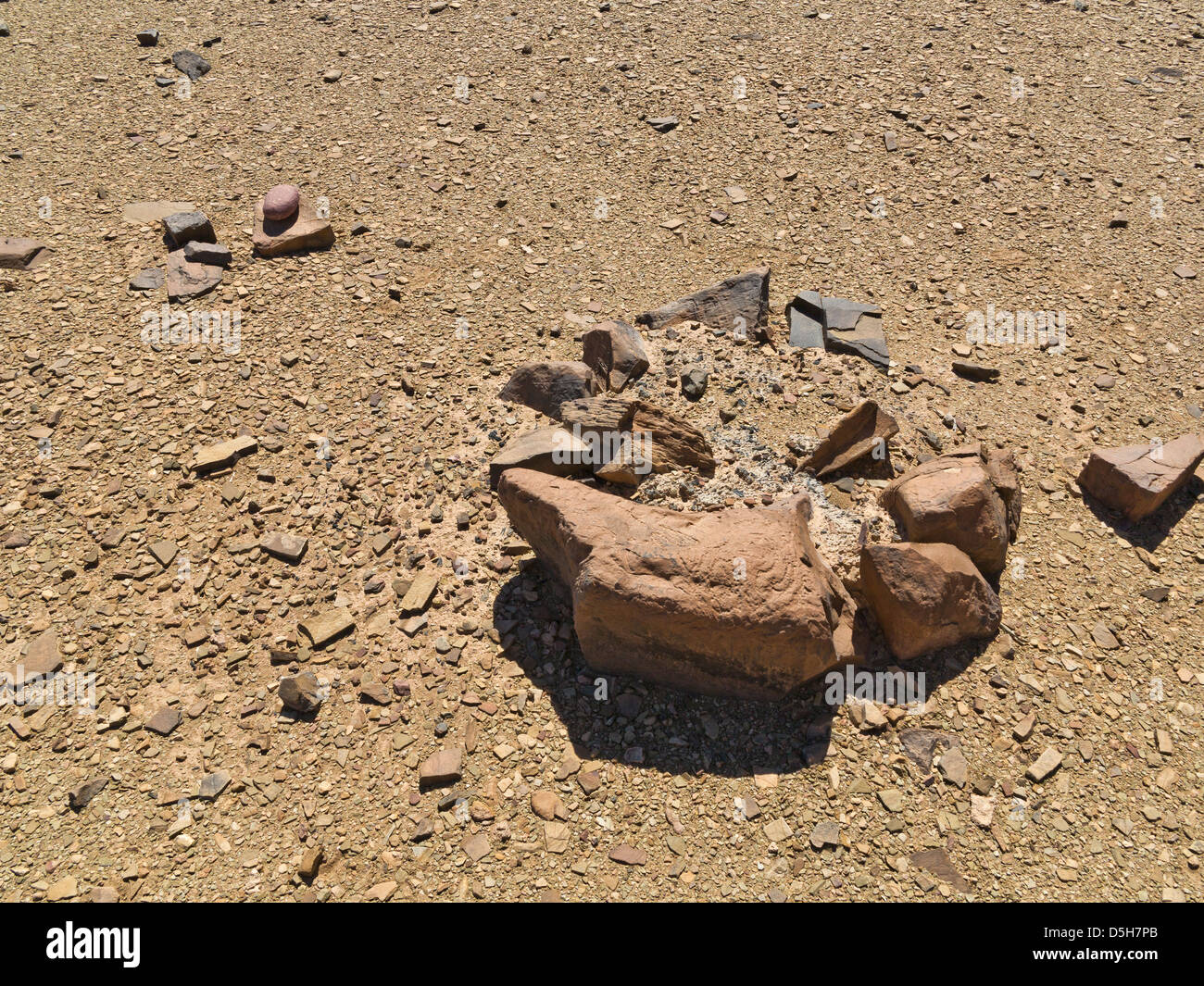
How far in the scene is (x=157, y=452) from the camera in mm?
5691

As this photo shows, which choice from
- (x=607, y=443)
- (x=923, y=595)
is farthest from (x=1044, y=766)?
(x=607, y=443)

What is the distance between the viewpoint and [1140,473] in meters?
5.28

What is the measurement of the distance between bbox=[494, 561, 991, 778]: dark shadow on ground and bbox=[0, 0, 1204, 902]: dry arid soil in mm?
22

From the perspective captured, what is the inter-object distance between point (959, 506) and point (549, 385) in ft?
9.09

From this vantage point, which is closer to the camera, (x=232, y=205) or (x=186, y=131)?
(x=232, y=205)

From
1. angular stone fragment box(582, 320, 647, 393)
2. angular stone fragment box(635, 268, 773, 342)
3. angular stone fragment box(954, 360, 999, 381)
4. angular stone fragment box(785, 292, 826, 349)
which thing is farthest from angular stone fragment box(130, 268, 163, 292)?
angular stone fragment box(954, 360, 999, 381)

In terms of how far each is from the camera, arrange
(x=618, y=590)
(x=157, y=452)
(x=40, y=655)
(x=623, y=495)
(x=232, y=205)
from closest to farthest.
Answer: (x=618, y=590) < (x=40, y=655) < (x=623, y=495) < (x=157, y=452) < (x=232, y=205)

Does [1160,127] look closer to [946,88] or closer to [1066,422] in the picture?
[946,88]

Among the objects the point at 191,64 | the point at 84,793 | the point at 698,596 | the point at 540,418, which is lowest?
the point at 84,793

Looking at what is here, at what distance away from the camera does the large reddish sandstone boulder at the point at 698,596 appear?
400cm

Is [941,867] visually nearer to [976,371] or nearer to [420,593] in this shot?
[420,593]

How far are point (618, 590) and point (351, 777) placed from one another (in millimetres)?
1676

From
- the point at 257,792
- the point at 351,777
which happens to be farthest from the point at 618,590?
the point at 257,792

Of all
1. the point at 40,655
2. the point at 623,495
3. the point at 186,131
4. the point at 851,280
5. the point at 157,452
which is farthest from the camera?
the point at 186,131
